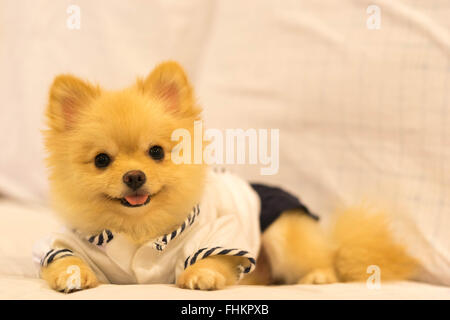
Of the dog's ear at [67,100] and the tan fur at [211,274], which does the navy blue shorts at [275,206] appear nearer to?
the tan fur at [211,274]

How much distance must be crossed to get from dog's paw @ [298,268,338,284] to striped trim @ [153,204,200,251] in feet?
1.45

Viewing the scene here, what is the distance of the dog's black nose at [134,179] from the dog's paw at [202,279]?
278mm

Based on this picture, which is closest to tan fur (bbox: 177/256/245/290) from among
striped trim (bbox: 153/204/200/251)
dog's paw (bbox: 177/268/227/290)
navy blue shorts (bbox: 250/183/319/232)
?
dog's paw (bbox: 177/268/227/290)

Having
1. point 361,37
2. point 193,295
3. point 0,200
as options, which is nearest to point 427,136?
point 361,37

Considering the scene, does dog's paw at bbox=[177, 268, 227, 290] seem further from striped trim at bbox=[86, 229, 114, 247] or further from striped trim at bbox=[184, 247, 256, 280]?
striped trim at bbox=[86, 229, 114, 247]

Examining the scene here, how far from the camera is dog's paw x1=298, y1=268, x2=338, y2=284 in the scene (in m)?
1.67

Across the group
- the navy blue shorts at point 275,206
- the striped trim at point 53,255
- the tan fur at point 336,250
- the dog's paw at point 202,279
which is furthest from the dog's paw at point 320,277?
the striped trim at point 53,255

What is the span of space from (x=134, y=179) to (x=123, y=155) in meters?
0.09

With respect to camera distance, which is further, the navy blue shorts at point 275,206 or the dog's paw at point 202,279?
the navy blue shorts at point 275,206

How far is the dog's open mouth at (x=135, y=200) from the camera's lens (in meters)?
1.42

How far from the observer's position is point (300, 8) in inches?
85.6

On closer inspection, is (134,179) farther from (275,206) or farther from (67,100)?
(275,206)

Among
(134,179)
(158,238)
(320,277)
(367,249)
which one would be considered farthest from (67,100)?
(367,249)
